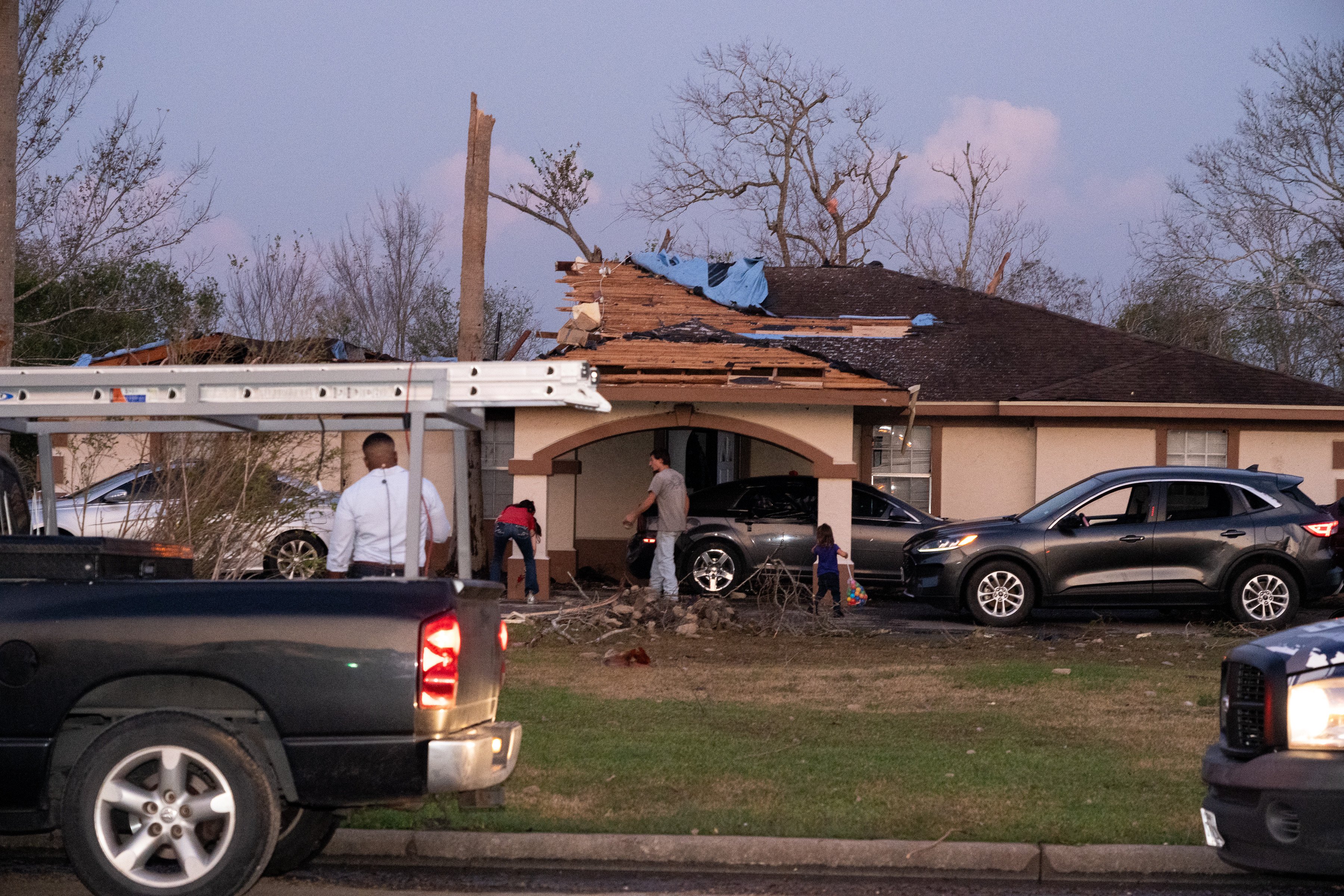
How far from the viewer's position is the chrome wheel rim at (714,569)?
58.6 ft

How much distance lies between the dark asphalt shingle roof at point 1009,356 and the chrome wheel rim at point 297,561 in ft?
24.1

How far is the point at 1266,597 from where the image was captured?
14852 mm

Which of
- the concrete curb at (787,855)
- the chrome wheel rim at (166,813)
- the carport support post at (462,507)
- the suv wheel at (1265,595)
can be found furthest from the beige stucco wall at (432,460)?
the chrome wheel rim at (166,813)

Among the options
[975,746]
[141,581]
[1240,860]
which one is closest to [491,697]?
[141,581]

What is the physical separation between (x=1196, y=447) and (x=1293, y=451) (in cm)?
147

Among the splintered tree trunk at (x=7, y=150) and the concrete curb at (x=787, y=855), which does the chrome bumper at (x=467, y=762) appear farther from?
the splintered tree trunk at (x=7, y=150)

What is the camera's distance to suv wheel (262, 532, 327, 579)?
39.3 ft

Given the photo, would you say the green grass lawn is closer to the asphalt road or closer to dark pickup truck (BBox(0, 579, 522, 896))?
the asphalt road

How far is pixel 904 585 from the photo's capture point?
16781 mm

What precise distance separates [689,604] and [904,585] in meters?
3.22

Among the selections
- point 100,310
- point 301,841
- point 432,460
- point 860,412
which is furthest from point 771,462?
point 301,841

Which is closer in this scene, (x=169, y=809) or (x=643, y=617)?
(x=169, y=809)

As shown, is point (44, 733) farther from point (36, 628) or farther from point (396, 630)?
point (396, 630)

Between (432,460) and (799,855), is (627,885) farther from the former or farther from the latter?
(432,460)
